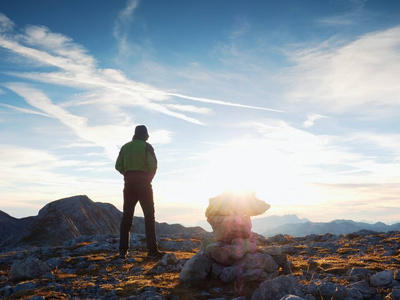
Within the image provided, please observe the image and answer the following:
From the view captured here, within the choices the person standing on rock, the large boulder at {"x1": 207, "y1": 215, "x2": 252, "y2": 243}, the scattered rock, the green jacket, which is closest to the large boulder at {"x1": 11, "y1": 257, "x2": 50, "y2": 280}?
the person standing on rock

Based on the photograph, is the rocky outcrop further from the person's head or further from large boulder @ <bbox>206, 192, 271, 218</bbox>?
large boulder @ <bbox>206, 192, 271, 218</bbox>

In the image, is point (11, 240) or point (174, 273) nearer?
point (174, 273)

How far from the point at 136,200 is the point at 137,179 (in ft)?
3.39

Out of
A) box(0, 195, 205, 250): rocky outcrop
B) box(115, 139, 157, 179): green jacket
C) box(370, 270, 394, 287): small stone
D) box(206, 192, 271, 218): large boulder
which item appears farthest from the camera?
box(0, 195, 205, 250): rocky outcrop

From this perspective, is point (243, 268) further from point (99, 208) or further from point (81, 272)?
point (99, 208)

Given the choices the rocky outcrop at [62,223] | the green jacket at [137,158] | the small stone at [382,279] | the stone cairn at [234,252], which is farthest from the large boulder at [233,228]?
the rocky outcrop at [62,223]

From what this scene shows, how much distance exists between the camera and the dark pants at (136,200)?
1343 cm

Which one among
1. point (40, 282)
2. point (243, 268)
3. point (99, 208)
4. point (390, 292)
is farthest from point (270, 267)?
point (99, 208)

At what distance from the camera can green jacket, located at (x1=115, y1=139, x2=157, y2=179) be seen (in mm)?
13375

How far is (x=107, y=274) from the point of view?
11.0 meters

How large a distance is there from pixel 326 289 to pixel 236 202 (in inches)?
168

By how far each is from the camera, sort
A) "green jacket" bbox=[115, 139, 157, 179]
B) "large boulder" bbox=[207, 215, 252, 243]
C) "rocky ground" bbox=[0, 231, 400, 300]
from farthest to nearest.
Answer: "green jacket" bbox=[115, 139, 157, 179]
"large boulder" bbox=[207, 215, 252, 243]
"rocky ground" bbox=[0, 231, 400, 300]

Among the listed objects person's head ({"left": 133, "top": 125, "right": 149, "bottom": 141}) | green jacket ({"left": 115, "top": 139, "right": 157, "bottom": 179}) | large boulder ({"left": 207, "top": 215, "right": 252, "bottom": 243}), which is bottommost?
large boulder ({"left": 207, "top": 215, "right": 252, "bottom": 243})

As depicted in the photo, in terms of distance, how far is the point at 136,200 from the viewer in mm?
13719
